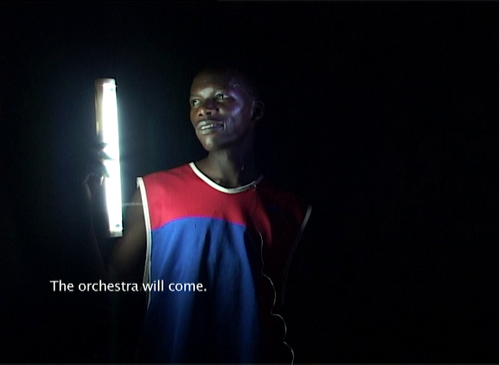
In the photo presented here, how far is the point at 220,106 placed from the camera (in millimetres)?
1415

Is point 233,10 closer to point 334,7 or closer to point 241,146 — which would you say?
point 334,7

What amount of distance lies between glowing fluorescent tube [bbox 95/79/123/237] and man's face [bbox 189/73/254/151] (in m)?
0.22

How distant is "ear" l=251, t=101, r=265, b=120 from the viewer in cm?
146

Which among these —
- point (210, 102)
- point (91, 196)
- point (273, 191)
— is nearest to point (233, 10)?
point (210, 102)

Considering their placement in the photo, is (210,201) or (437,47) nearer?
(210,201)

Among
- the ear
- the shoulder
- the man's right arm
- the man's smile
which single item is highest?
the ear

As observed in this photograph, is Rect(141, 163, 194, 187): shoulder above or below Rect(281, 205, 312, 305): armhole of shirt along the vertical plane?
above

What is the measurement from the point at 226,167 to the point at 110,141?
336 millimetres

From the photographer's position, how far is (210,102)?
4.64 feet

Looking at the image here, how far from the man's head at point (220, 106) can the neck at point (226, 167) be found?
25 mm

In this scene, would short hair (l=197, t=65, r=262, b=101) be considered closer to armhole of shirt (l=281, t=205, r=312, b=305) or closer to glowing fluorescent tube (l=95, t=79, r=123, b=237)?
glowing fluorescent tube (l=95, t=79, r=123, b=237)

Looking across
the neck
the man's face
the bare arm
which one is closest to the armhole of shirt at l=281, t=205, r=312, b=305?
the neck

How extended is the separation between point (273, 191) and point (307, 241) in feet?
0.58

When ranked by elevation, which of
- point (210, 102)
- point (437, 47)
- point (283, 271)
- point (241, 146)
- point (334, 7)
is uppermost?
point (334, 7)
